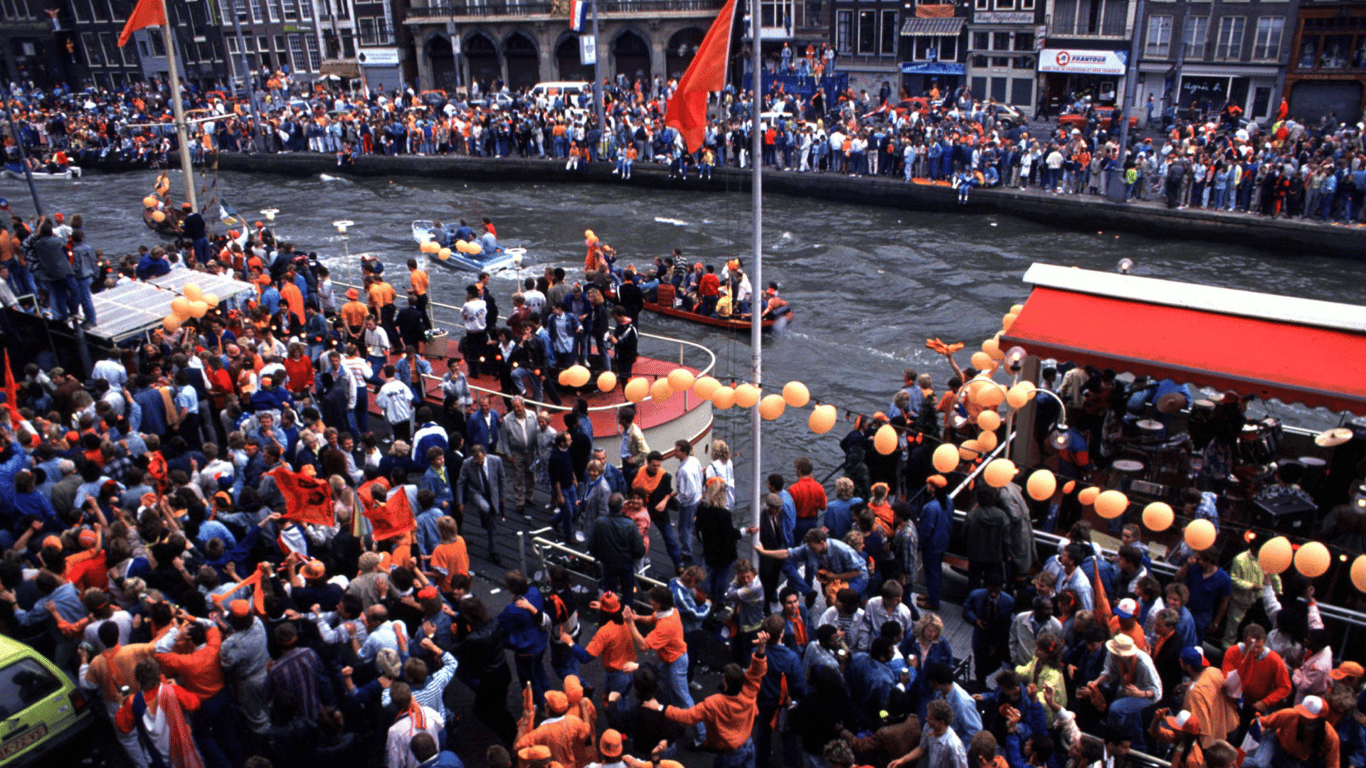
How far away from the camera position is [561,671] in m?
8.29

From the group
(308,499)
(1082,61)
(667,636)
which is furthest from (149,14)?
(1082,61)

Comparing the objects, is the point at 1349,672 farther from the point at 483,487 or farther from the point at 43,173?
the point at 43,173

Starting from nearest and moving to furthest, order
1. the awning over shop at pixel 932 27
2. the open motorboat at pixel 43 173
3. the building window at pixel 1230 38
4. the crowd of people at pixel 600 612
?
the crowd of people at pixel 600 612 → the building window at pixel 1230 38 → the open motorboat at pixel 43 173 → the awning over shop at pixel 932 27

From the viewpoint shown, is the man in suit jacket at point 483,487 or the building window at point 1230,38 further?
the building window at point 1230,38

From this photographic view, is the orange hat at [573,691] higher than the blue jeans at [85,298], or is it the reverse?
the blue jeans at [85,298]

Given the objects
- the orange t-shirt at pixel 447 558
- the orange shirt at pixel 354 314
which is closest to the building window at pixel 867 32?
the orange shirt at pixel 354 314

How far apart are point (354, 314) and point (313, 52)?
2089 inches

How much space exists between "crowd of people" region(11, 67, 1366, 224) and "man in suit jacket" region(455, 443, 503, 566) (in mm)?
13269

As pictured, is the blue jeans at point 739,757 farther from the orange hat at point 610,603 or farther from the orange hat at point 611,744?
the orange hat at point 610,603

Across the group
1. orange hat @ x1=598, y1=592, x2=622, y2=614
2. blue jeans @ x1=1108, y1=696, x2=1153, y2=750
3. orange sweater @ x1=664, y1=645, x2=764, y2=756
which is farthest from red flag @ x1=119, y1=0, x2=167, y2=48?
blue jeans @ x1=1108, y1=696, x2=1153, y2=750

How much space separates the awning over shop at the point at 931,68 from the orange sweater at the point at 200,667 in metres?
43.0

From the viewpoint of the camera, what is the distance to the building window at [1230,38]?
123ft

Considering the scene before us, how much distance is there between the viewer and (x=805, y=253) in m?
29.8

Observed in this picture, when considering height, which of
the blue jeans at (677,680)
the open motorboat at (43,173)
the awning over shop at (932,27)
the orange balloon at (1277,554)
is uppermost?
the awning over shop at (932,27)
